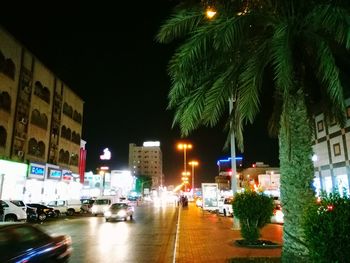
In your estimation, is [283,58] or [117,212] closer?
[283,58]

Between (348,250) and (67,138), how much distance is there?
49691 mm

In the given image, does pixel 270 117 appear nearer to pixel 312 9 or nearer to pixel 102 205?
pixel 312 9

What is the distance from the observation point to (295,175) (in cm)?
820

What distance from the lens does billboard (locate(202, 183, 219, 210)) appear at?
132 feet

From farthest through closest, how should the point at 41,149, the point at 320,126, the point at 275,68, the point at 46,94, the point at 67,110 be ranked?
the point at 67,110, the point at 46,94, the point at 41,149, the point at 320,126, the point at 275,68

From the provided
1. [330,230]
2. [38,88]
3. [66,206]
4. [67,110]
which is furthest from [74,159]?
[330,230]

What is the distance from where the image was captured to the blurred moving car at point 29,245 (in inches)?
242

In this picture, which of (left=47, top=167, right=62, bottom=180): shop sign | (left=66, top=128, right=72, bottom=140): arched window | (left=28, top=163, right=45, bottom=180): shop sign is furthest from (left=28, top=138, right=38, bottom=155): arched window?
(left=66, top=128, right=72, bottom=140): arched window

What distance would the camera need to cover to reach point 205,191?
4069 centimetres

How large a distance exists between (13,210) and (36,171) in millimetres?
15123

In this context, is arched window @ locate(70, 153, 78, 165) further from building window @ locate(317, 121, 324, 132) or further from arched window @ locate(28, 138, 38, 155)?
building window @ locate(317, 121, 324, 132)

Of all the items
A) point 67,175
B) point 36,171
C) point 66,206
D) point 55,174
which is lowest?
point 66,206

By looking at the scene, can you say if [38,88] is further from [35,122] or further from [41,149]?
[41,149]

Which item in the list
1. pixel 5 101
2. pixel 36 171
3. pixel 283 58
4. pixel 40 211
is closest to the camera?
pixel 283 58
